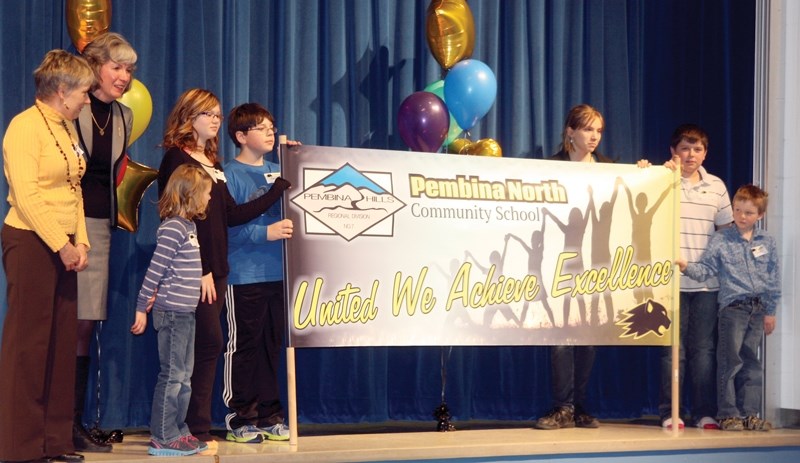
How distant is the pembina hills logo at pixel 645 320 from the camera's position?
450 centimetres

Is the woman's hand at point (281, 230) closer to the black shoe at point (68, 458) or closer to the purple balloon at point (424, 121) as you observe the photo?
the purple balloon at point (424, 121)

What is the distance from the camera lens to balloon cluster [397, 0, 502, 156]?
15.2 feet

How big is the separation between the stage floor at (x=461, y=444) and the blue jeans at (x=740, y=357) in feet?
0.62

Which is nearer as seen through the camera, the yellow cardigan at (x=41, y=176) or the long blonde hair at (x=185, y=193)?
the yellow cardigan at (x=41, y=176)

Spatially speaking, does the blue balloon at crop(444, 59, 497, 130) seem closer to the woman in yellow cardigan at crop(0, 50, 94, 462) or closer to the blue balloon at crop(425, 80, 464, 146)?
the blue balloon at crop(425, 80, 464, 146)

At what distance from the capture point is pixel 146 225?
15.5 feet

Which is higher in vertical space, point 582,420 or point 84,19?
point 84,19

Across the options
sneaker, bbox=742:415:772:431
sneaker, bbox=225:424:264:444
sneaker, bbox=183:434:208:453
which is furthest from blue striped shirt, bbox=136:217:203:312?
sneaker, bbox=742:415:772:431

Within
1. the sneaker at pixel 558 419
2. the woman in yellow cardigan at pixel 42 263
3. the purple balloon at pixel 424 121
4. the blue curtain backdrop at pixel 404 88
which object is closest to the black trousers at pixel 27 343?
the woman in yellow cardigan at pixel 42 263

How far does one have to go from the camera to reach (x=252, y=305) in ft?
13.7

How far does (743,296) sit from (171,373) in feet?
9.18

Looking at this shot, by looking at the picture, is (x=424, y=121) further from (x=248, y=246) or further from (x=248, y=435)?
(x=248, y=435)

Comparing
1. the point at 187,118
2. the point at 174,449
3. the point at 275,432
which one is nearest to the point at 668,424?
the point at 275,432

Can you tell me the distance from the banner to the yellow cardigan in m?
0.91
